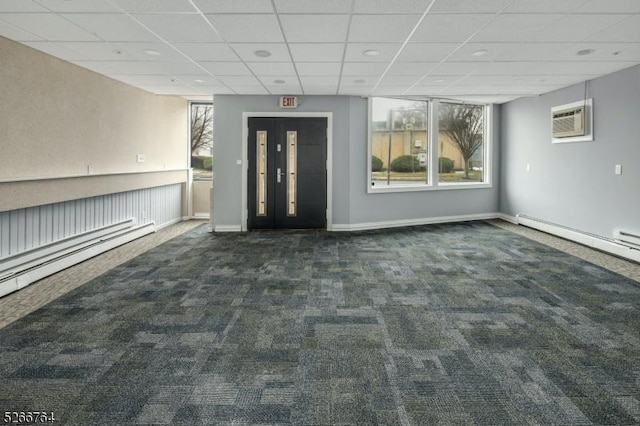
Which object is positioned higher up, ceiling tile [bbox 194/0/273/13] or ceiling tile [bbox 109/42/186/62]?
ceiling tile [bbox 109/42/186/62]

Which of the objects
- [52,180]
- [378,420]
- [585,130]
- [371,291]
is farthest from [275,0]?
[585,130]

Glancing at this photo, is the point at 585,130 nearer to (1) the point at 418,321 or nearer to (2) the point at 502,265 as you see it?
(2) the point at 502,265

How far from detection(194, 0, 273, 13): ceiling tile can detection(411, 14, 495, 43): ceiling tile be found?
143 cm

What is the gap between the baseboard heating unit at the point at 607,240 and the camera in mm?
5318

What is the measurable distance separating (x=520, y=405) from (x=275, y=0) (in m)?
3.21

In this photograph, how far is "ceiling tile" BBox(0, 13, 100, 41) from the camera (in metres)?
3.61

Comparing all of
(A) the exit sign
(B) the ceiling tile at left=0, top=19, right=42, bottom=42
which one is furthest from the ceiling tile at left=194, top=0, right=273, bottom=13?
(A) the exit sign

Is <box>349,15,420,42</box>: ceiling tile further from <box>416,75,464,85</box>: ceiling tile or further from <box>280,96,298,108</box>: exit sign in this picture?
<box>280,96,298,108</box>: exit sign

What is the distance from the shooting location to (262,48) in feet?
15.0

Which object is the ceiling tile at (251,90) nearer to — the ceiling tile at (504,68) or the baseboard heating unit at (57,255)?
the baseboard heating unit at (57,255)

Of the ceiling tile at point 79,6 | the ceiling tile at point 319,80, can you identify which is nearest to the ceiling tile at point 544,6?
the ceiling tile at point 319,80

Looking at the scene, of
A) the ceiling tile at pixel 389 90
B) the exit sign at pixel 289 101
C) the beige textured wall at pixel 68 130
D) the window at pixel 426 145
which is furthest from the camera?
the window at pixel 426 145

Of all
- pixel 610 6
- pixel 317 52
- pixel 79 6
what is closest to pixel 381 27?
pixel 317 52

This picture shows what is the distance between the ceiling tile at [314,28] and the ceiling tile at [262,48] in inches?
11.3
